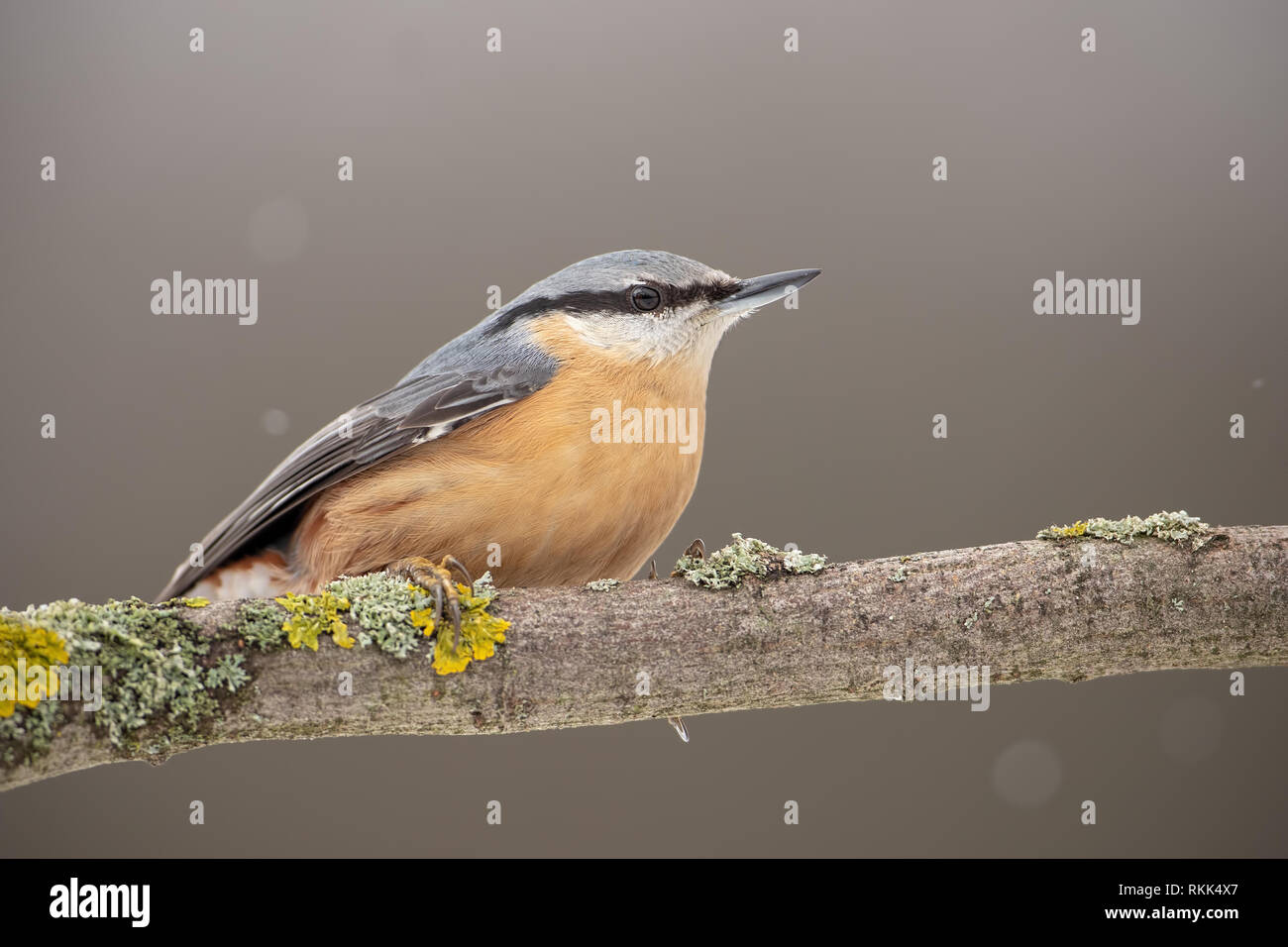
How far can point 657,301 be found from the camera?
2.80m

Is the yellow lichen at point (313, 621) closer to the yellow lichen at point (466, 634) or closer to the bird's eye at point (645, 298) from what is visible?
the yellow lichen at point (466, 634)

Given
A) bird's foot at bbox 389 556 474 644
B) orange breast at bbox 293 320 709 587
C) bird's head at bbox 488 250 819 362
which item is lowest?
bird's foot at bbox 389 556 474 644

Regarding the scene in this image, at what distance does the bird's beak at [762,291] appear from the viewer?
2809 mm

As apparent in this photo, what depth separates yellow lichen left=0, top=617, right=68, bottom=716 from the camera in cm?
182

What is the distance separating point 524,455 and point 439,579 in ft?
1.48

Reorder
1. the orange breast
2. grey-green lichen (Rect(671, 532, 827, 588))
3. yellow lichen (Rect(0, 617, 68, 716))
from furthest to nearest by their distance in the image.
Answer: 1. the orange breast
2. grey-green lichen (Rect(671, 532, 827, 588))
3. yellow lichen (Rect(0, 617, 68, 716))

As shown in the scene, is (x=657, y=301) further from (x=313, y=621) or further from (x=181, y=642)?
(x=181, y=642)

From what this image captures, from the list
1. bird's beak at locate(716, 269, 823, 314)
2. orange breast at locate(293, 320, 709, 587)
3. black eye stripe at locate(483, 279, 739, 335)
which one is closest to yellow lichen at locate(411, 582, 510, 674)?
orange breast at locate(293, 320, 709, 587)

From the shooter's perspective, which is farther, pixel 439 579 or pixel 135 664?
pixel 439 579

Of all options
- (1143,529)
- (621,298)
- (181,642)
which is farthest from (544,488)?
(1143,529)

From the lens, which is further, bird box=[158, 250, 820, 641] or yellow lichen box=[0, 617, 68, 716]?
bird box=[158, 250, 820, 641]

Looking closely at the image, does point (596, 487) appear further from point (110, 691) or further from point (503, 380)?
point (110, 691)

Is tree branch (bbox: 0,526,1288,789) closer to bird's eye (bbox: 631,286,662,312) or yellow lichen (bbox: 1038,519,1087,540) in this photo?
yellow lichen (bbox: 1038,519,1087,540)

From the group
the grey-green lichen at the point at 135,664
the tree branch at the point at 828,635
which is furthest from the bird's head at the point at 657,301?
the grey-green lichen at the point at 135,664
